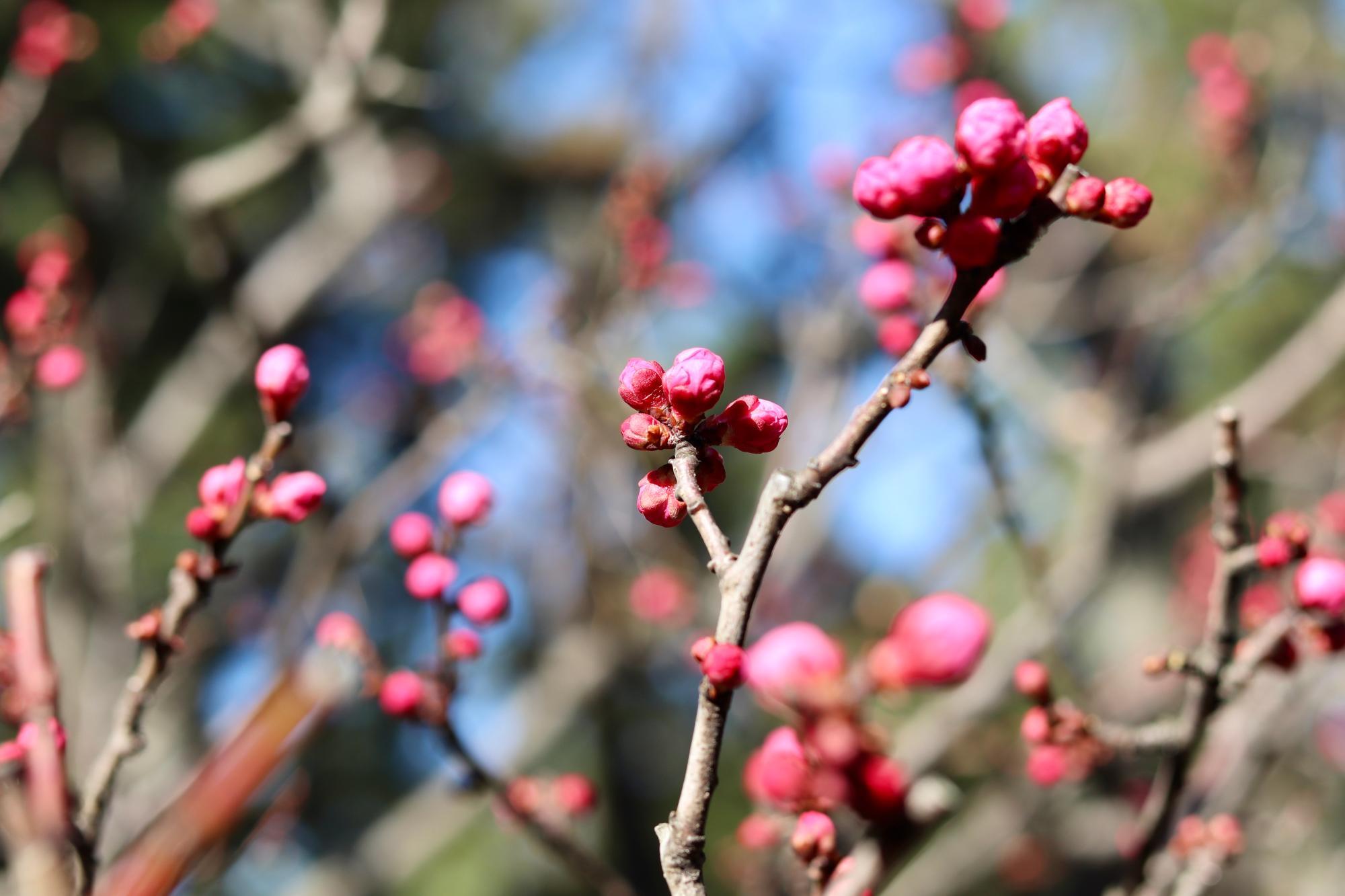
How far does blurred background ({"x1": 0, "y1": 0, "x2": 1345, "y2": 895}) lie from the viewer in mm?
3119

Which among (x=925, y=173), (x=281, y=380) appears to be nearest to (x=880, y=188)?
(x=925, y=173)

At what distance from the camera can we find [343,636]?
5.02 feet

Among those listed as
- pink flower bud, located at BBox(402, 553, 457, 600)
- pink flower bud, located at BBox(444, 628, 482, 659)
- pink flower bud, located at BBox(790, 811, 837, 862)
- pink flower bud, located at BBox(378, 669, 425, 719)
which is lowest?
pink flower bud, located at BBox(790, 811, 837, 862)

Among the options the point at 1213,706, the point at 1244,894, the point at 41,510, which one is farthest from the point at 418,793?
the point at 1244,894

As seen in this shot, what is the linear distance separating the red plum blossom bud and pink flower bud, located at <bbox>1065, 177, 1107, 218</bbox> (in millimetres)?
339

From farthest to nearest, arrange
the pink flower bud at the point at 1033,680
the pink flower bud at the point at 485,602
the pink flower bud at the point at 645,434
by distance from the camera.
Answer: the pink flower bud at the point at 485,602 < the pink flower bud at the point at 1033,680 < the pink flower bud at the point at 645,434

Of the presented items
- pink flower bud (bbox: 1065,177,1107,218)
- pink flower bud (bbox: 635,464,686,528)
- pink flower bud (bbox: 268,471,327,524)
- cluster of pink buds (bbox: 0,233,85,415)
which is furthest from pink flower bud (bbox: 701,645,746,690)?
cluster of pink buds (bbox: 0,233,85,415)

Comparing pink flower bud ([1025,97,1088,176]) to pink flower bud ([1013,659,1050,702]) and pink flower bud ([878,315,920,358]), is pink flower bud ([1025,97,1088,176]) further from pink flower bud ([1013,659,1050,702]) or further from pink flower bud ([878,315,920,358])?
pink flower bud ([878,315,920,358])

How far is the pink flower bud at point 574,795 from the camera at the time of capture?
1770 mm

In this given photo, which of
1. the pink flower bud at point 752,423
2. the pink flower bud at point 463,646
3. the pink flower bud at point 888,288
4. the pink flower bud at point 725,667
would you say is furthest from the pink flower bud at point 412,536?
the pink flower bud at point 888,288

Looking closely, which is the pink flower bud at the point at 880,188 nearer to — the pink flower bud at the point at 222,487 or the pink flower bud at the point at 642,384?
the pink flower bud at the point at 642,384

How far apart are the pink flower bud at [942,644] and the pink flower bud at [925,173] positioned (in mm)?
381

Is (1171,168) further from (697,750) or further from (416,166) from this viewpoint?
(697,750)

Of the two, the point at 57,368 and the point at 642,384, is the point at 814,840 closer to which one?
the point at 642,384
